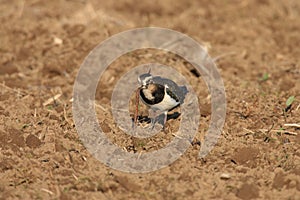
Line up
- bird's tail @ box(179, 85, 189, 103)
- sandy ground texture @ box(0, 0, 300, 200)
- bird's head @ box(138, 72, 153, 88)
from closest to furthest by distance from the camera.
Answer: sandy ground texture @ box(0, 0, 300, 200)
bird's head @ box(138, 72, 153, 88)
bird's tail @ box(179, 85, 189, 103)

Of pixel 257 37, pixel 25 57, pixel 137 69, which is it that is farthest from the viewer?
pixel 257 37

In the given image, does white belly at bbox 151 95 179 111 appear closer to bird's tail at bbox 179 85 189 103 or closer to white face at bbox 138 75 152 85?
bird's tail at bbox 179 85 189 103

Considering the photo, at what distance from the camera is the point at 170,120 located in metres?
5.57

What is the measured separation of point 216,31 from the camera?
25.9 ft

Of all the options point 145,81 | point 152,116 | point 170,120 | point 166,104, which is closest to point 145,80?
point 145,81

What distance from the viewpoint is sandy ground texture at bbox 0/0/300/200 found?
461 centimetres

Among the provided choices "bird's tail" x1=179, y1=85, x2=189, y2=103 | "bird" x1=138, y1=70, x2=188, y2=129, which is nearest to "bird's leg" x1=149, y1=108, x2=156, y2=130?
"bird" x1=138, y1=70, x2=188, y2=129

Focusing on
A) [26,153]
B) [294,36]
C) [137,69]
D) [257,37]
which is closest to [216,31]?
[257,37]

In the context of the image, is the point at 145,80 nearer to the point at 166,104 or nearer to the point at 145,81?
the point at 145,81

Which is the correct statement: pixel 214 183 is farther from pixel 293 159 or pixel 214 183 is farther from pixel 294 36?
pixel 294 36

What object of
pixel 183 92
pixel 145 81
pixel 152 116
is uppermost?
pixel 183 92

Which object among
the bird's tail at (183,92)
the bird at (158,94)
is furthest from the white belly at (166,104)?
the bird's tail at (183,92)

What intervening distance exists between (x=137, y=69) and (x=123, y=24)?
57.7 inches

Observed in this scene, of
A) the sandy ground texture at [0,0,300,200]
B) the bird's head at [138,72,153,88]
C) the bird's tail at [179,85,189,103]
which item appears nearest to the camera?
the sandy ground texture at [0,0,300,200]
